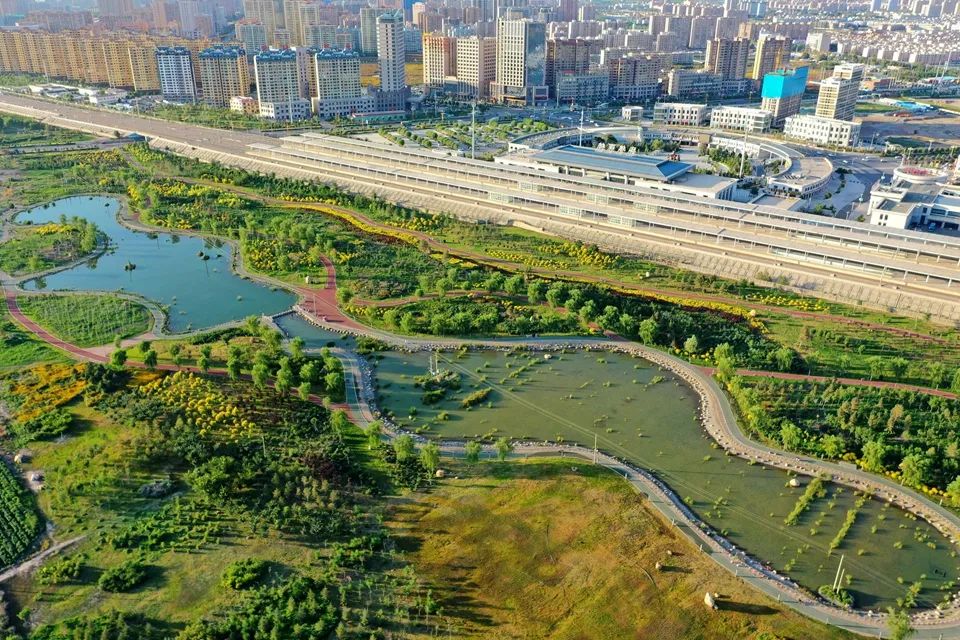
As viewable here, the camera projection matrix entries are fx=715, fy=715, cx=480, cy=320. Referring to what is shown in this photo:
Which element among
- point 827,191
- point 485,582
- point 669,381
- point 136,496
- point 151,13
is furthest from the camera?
point 151,13

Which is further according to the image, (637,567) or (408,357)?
(408,357)

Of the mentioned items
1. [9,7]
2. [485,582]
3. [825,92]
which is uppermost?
[9,7]

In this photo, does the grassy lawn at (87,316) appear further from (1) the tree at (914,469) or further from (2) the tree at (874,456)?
(1) the tree at (914,469)

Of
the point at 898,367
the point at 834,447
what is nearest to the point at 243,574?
the point at 834,447

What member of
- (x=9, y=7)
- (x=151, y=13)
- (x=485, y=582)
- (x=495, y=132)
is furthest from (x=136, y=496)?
(x=9, y=7)

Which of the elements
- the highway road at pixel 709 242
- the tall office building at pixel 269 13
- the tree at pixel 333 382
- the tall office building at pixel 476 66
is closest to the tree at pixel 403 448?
the tree at pixel 333 382

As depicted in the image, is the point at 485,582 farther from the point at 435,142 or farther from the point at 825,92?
the point at 825,92

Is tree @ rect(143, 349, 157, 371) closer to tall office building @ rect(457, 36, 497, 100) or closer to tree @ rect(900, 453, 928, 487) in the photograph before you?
tree @ rect(900, 453, 928, 487)
